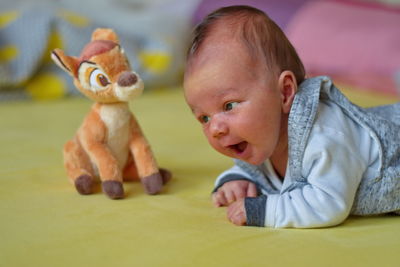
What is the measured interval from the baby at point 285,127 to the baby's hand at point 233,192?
0.05 meters

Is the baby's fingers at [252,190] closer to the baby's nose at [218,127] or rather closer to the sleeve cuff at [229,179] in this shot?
the sleeve cuff at [229,179]

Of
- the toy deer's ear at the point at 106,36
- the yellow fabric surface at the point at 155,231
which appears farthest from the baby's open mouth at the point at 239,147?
the toy deer's ear at the point at 106,36

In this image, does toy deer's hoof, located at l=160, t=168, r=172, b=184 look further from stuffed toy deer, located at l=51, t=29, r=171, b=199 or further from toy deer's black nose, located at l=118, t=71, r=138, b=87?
toy deer's black nose, located at l=118, t=71, r=138, b=87

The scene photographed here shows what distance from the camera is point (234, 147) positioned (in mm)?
1059

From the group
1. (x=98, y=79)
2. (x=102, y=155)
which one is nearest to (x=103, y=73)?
(x=98, y=79)

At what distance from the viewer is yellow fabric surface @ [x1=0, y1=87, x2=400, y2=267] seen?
0.88 meters

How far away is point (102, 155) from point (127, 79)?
0.52ft

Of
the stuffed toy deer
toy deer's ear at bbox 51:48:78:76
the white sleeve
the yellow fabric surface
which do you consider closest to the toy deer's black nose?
the stuffed toy deer

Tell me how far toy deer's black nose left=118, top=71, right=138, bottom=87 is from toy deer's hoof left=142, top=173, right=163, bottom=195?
0.61 ft

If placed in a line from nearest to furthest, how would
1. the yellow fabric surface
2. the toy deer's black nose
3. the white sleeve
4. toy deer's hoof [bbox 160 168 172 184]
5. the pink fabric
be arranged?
the yellow fabric surface → the white sleeve → the toy deer's black nose → toy deer's hoof [bbox 160 168 172 184] → the pink fabric

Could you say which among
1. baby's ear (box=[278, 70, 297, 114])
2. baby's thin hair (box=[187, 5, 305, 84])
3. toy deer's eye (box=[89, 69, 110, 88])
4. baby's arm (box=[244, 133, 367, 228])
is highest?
baby's thin hair (box=[187, 5, 305, 84])

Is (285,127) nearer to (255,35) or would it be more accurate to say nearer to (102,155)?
(255,35)

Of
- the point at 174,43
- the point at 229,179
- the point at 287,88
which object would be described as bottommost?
the point at 174,43

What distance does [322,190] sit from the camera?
39.3 inches
